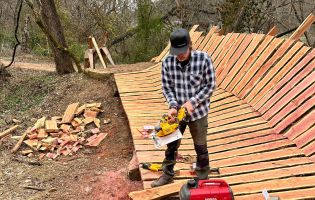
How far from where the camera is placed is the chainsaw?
4031 mm

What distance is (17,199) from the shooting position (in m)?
5.27

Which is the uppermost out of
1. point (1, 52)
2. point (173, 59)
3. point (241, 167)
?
point (173, 59)

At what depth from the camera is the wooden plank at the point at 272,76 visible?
642cm

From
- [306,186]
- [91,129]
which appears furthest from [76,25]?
[306,186]

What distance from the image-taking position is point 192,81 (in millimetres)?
4184

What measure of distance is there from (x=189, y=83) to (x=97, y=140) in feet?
10.4

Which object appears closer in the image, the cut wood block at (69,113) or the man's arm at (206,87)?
the man's arm at (206,87)

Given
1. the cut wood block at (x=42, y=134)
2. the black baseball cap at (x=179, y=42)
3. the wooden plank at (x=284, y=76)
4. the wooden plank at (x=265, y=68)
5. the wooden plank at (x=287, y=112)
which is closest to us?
the black baseball cap at (x=179, y=42)

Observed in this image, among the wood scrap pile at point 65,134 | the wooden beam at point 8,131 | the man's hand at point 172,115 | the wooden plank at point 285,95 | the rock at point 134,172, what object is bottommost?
the wooden beam at point 8,131

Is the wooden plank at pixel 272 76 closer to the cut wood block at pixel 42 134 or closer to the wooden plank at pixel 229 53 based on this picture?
the wooden plank at pixel 229 53

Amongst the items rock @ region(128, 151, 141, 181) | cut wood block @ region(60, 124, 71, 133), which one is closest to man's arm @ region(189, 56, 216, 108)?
rock @ region(128, 151, 141, 181)

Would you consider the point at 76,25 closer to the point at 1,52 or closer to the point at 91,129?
the point at 1,52

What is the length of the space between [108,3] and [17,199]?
15864 mm

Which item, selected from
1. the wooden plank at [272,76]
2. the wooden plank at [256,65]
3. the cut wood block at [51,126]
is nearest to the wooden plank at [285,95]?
the wooden plank at [272,76]
